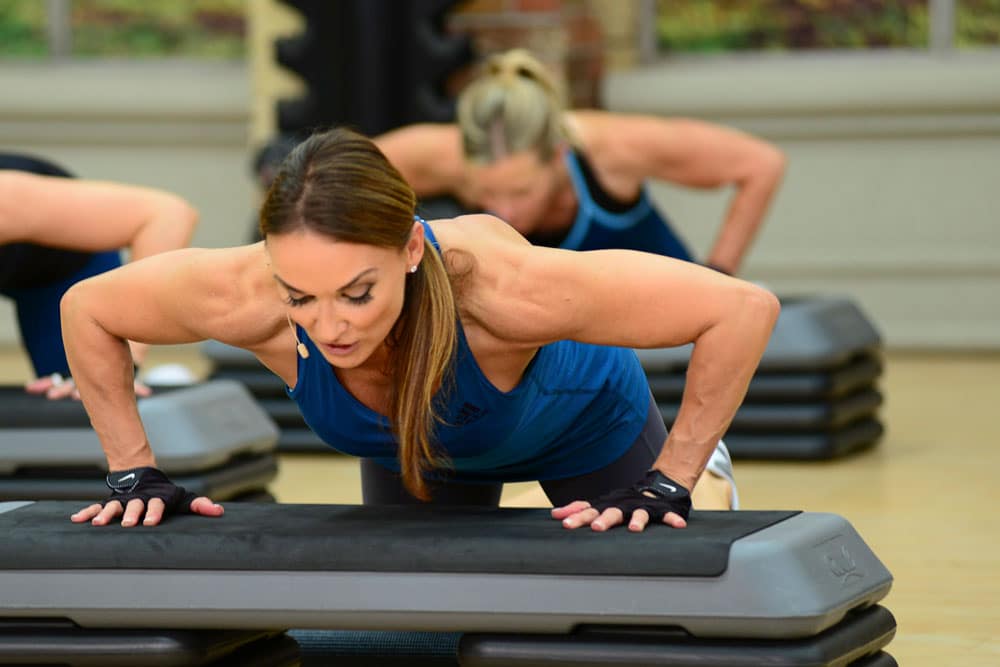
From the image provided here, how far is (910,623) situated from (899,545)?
57cm

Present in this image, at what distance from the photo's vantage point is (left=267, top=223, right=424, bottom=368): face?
1.86 metres

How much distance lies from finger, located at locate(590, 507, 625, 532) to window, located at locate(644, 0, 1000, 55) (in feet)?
13.9

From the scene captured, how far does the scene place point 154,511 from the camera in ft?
6.96

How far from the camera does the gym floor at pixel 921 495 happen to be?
251 centimetres

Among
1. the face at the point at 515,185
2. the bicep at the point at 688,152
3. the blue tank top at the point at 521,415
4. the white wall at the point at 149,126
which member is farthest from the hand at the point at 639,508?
the white wall at the point at 149,126

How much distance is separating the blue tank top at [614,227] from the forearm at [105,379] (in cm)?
180

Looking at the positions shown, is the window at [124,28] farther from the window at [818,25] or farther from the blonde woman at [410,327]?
the blonde woman at [410,327]

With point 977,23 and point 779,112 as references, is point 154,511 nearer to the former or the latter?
point 779,112

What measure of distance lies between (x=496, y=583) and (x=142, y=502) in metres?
0.52

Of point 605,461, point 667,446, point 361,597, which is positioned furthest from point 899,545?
point 361,597

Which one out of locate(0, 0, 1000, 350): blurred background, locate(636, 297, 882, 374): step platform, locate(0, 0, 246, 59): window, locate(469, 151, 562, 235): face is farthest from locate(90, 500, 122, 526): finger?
locate(0, 0, 246, 59): window

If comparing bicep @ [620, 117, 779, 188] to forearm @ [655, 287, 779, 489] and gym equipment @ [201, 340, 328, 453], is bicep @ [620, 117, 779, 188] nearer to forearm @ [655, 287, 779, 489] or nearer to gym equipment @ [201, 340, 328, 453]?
gym equipment @ [201, 340, 328, 453]

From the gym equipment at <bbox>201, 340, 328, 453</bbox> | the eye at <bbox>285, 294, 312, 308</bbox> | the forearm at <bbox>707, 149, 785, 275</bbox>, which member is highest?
the eye at <bbox>285, 294, 312, 308</bbox>

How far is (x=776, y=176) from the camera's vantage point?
4180 millimetres
